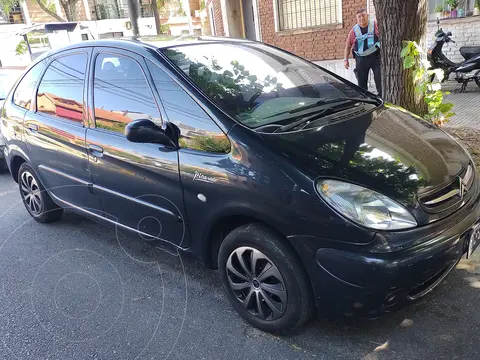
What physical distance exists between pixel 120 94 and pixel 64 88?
0.85 metres

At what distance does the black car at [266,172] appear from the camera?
6.98ft

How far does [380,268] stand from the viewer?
2.04 metres

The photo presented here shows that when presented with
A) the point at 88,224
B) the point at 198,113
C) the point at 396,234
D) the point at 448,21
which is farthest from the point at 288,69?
the point at 448,21

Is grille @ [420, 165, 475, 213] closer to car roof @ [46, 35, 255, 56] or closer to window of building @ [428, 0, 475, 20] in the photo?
car roof @ [46, 35, 255, 56]

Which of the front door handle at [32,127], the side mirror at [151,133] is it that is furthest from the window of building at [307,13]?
the side mirror at [151,133]

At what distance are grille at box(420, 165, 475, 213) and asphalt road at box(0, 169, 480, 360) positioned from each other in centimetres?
72

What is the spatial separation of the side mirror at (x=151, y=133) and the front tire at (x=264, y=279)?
703 mm

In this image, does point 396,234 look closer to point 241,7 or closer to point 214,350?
point 214,350

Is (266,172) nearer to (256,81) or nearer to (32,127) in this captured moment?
(256,81)

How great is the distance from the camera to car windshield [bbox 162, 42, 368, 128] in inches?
107

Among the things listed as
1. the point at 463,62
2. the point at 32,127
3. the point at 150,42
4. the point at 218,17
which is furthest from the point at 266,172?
the point at 218,17

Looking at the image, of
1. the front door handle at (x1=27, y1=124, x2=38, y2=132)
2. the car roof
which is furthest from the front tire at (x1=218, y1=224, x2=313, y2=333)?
the front door handle at (x1=27, y1=124, x2=38, y2=132)

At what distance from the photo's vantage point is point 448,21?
30.1 feet

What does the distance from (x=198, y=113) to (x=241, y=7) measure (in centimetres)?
1326
